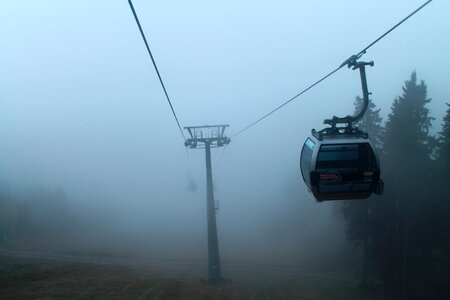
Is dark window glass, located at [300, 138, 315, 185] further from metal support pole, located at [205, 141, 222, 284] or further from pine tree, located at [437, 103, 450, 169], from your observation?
pine tree, located at [437, 103, 450, 169]

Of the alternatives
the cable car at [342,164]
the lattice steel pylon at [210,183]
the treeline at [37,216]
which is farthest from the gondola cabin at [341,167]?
the treeline at [37,216]

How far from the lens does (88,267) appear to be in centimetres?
4303

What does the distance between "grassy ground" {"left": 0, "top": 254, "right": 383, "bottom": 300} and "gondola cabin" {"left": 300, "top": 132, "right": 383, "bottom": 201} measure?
21.5 metres

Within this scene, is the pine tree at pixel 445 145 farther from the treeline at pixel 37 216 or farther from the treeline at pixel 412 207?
the treeline at pixel 37 216

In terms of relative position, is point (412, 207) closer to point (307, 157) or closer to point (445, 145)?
point (445, 145)

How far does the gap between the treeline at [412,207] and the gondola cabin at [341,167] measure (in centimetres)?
2326

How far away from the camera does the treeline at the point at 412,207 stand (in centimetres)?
3064

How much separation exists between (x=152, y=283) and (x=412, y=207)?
20.2 meters

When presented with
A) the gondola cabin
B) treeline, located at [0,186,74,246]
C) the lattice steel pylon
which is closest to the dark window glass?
the gondola cabin

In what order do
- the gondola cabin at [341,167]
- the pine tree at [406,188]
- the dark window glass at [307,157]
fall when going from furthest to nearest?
1. the pine tree at [406,188]
2. the dark window glass at [307,157]
3. the gondola cabin at [341,167]

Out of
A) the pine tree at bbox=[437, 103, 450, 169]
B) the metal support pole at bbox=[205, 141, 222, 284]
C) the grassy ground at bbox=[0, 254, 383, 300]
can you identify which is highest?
the pine tree at bbox=[437, 103, 450, 169]

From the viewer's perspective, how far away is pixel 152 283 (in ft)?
110

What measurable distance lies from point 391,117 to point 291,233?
150ft

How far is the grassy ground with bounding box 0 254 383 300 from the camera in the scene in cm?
2938
